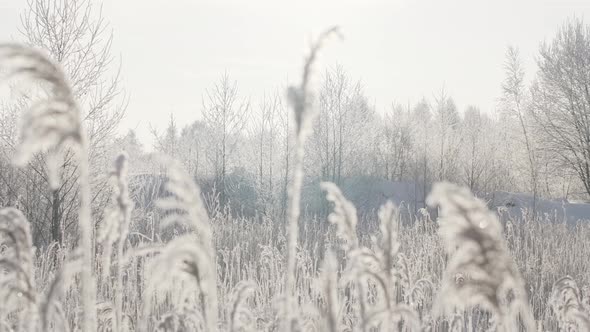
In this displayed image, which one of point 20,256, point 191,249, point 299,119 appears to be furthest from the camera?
point 20,256

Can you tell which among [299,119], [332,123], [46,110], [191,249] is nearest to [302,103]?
[299,119]

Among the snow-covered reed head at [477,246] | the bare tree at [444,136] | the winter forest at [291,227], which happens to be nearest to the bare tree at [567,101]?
the winter forest at [291,227]

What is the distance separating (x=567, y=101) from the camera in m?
22.1

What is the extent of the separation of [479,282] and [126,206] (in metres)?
0.77

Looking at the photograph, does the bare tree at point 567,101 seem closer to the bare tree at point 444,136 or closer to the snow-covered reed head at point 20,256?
the bare tree at point 444,136

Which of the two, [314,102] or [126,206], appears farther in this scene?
[126,206]

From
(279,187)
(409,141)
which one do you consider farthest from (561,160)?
(279,187)

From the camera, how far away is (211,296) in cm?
105

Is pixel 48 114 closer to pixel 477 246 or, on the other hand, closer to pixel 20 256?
pixel 20 256

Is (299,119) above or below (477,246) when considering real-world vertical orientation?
above

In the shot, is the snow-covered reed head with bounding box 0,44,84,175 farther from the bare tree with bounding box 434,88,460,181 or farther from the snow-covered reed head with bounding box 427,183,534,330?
the bare tree with bounding box 434,88,460,181

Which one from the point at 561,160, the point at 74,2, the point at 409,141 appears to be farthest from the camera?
the point at 409,141

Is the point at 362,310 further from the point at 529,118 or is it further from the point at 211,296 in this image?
the point at 529,118

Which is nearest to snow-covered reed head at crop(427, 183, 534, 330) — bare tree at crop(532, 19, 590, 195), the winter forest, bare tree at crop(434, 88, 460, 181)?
the winter forest
